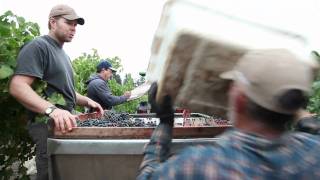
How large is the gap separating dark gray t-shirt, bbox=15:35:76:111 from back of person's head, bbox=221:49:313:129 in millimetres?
2136

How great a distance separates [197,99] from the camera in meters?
2.10

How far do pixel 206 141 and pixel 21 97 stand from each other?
49.5 inches

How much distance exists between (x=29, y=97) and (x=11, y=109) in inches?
22.2

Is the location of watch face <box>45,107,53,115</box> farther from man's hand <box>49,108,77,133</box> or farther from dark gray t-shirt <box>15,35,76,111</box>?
dark gray t-shirt <box>15,35,76,111</box>

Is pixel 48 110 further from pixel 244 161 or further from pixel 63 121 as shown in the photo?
pixel 244 161

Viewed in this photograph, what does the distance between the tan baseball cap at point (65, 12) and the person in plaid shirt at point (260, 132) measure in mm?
2568

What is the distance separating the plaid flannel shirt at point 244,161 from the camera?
1504 millimetres

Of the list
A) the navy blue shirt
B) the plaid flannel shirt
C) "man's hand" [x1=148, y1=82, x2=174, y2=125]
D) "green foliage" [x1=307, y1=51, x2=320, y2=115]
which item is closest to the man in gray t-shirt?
"man's hand" [x1=148, y1=82, x2=174, y2=125]

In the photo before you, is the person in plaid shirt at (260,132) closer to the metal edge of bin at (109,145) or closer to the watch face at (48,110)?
the metal edge of bin at (109,145)

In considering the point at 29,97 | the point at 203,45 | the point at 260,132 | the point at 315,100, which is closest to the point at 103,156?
the point at 29,97

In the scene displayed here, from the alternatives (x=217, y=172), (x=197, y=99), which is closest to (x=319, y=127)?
(x=197, y=99)

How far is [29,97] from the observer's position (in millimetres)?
3297

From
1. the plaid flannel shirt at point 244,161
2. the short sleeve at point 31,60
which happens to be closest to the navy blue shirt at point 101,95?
the short sleeve at point 31,60

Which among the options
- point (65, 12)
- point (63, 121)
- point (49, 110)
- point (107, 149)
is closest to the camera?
point (107, 149)
